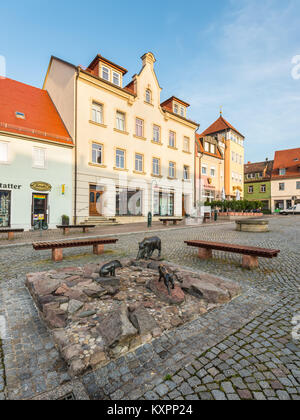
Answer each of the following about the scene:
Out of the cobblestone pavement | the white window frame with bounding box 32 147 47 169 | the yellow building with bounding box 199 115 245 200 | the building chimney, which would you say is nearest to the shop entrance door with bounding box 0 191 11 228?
the white window frame with bounding box 32 147 47 169

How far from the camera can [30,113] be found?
1725 centimetres

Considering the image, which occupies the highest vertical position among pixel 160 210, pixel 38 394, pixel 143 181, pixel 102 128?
pixel 102 128

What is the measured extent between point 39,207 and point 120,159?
8.31 m

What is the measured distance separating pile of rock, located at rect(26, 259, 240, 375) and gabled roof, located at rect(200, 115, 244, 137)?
37007 mm

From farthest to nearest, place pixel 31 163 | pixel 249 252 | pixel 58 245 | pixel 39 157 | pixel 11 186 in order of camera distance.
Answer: pixel 39 157 → pixel 31 163 → pixel 11 186 → pixel 58 245 → pixel 249 252

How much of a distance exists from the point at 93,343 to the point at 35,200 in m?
15.4

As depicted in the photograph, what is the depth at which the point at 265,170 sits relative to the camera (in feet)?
164

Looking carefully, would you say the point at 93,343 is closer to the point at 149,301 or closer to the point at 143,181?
the point at 149,301

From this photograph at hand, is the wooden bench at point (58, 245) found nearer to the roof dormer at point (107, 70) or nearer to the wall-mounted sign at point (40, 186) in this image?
the wall-mounted sign at point (40, 186)

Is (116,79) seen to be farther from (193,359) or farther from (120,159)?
(193,359)

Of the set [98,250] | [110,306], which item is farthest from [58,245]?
[110,306]

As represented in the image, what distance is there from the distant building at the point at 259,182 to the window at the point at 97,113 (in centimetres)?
4052

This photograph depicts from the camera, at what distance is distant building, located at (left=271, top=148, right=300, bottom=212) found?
44219 millimetres

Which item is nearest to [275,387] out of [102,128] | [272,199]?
[102,128]
